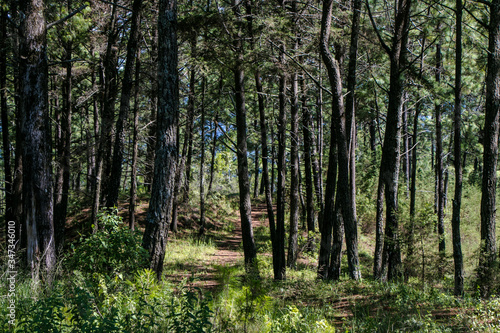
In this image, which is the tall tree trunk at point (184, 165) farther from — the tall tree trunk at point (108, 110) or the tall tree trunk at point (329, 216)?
the tall tree trunk at point (329, 216)

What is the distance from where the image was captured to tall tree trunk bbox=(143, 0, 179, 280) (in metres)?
6.55

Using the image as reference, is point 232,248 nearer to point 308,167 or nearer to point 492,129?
point 308,167

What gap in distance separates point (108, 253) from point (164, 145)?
233 centimetres

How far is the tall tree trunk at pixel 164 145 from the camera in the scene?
21.5ft

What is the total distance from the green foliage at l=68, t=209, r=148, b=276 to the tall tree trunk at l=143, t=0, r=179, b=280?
1023 mm

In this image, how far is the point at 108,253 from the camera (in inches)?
208

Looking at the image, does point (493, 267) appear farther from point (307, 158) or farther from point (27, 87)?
point (27, 87)

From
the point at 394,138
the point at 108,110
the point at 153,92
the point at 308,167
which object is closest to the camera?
the point at 394,138

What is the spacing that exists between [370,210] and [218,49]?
14.0 metres

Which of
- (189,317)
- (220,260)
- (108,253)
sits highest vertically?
(108,253)

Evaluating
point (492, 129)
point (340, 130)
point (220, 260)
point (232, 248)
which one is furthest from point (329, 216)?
point (232, 248)

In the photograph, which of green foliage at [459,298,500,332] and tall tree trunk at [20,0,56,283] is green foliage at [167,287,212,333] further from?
green foliage at [459,298,500,332]

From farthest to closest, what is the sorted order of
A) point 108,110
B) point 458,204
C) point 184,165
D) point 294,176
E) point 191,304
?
point 184,165 → point 294,176 → point 108,110 → point 458,204 → point 191,304

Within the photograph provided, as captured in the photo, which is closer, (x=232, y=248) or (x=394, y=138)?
(x=394, y=138)
